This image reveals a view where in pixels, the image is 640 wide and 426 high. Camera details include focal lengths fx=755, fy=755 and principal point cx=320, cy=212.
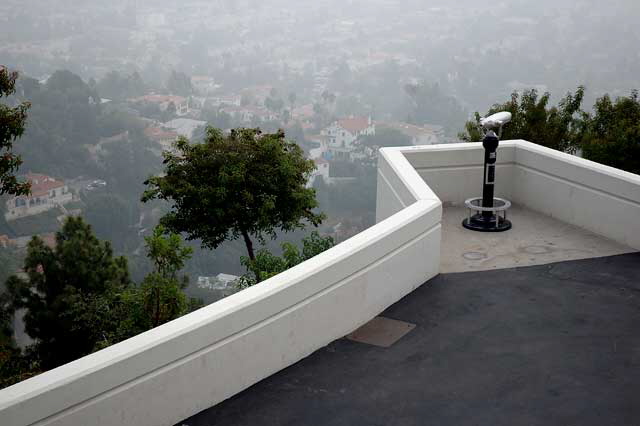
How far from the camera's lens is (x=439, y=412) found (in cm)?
400

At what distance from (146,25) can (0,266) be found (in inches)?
5152

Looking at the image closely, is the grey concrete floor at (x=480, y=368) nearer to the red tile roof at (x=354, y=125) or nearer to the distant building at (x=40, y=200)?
the distant building at (x=40, y=200)

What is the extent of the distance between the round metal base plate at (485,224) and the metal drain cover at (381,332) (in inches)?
88.8

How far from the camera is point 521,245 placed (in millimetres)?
6672

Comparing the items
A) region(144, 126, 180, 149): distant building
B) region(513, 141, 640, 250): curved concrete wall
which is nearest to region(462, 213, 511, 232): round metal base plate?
region(513, 141, 640, 250): curved concrete wall

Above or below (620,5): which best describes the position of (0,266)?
below

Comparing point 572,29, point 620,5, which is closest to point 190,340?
point 572,29

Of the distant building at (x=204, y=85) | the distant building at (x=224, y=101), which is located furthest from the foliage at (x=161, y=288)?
the distant building at (x=204, y=85)

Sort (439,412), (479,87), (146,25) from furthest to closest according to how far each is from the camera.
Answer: (146,25)
(479,87)
(439,412)

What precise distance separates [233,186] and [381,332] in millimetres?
11441

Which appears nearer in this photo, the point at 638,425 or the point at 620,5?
the point at 638,425

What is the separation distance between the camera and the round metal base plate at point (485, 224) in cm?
705

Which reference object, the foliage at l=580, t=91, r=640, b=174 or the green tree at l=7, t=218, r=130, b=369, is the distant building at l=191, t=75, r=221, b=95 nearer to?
the green tree at l=7, t=218, r=130, b=369

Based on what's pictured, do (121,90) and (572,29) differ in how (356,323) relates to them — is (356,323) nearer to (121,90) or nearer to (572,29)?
(121,90)
